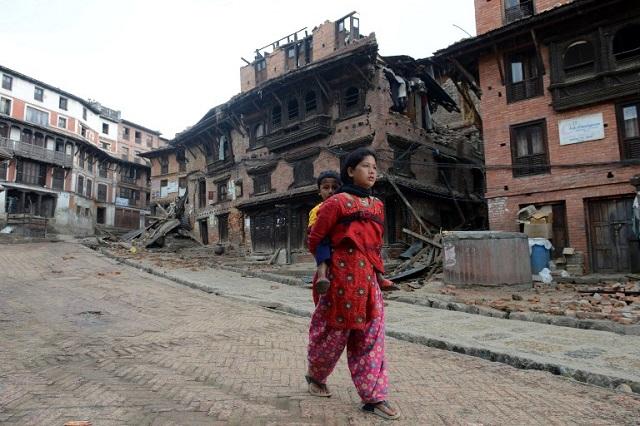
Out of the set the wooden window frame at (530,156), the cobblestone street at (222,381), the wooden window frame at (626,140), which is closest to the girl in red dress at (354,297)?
the cobblestone street at (222,381)

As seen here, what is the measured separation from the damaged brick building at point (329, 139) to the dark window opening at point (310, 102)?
6 centimetres

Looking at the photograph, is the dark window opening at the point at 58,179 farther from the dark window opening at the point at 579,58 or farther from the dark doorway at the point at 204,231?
the dark window opening at the point at 579,58

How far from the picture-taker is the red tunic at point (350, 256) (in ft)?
10.4

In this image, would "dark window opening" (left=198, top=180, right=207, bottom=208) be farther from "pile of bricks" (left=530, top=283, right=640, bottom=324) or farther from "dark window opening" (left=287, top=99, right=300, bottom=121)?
"pile of bricks" (left=530, top=283, right=640, bottom=324)

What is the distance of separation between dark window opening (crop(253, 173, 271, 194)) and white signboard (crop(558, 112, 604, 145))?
1560 centimetres

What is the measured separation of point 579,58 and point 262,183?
56.4ft

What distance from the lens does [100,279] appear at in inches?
497

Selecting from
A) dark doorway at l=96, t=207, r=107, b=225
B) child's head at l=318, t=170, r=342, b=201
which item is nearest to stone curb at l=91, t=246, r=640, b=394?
child's head at l=318, t=170, r=342, b=201

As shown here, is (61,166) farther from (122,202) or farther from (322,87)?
(322,87)

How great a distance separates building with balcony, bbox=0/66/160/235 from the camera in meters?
41.0

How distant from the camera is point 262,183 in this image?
26.2 m

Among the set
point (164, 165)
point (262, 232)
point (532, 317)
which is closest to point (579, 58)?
point (532, 317)

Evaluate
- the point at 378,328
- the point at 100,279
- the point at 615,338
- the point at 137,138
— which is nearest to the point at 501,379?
the point at 378,328

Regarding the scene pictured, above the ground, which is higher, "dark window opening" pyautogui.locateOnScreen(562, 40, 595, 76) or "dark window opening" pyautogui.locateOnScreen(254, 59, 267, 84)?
"dark window opening" pyautogui.locateOnScreen(254, 59, 267, 84)
